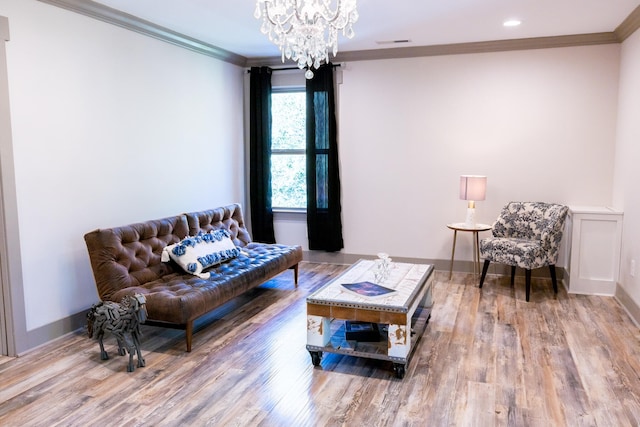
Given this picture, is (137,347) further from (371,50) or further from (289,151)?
(371,50)

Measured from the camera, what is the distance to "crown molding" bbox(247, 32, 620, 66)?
506 cm

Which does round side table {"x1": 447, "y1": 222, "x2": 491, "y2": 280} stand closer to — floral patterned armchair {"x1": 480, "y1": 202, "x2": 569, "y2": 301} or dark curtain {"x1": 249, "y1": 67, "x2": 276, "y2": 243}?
floral patterned armchair {"x1": 480, "y1": 202, "x2": 569, "y2": 301}

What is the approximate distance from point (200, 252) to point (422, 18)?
2.81 metres

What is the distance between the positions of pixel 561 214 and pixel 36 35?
183 inches

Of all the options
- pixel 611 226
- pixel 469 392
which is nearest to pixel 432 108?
pixel 611 226

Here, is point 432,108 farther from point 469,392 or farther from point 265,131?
point 469,392

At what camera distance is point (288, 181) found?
6473 millimetres

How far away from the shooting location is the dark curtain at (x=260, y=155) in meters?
6.28

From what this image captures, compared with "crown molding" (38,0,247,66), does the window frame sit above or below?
below

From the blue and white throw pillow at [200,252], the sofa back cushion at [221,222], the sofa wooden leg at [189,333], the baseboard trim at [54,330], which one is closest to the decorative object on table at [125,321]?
the sofa wooden leg at [189,333]

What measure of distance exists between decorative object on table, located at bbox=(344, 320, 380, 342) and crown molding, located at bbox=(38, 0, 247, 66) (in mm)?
3106

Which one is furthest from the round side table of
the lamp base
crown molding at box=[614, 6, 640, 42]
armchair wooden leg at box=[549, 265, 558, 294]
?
crown molding at box=[614, 6, 640, 42]

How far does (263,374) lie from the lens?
3.13 m

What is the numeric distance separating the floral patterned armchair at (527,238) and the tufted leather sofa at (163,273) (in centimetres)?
213
